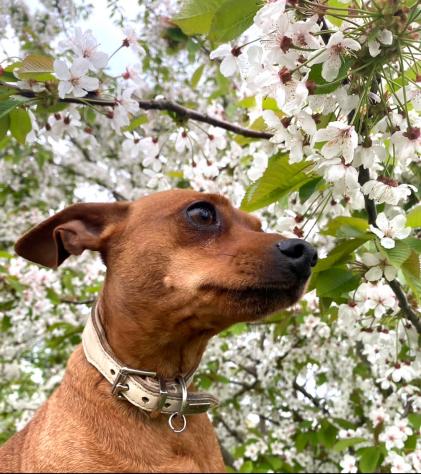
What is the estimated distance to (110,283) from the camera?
2303 millimetres

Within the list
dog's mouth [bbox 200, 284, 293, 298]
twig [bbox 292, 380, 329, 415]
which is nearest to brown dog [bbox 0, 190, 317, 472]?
dog's mouth [bbox 200, 284, 293, 298]

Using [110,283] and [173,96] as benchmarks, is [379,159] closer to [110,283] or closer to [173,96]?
[110,283]

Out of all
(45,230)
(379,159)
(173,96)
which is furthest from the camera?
(173,96)

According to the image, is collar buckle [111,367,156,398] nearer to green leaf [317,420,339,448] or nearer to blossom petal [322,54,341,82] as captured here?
blossom petal [322,54,341,82]

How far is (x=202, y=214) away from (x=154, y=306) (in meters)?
0.44

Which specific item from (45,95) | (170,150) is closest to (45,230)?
(45,95)

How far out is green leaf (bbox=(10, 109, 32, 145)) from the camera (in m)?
2.28

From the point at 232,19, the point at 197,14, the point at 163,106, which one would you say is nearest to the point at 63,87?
the point at 197,14

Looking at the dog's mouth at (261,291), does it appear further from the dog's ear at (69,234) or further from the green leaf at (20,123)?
the green leaf at (20,123)

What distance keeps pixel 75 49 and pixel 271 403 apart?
18.8ft

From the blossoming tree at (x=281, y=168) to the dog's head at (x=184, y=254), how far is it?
205 mm

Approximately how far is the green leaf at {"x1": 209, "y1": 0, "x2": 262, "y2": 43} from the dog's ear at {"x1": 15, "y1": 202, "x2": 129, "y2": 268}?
103 cm

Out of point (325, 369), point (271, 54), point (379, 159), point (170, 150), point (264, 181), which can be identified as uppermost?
point (271, 54)

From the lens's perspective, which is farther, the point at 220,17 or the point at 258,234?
the point at 258,234
